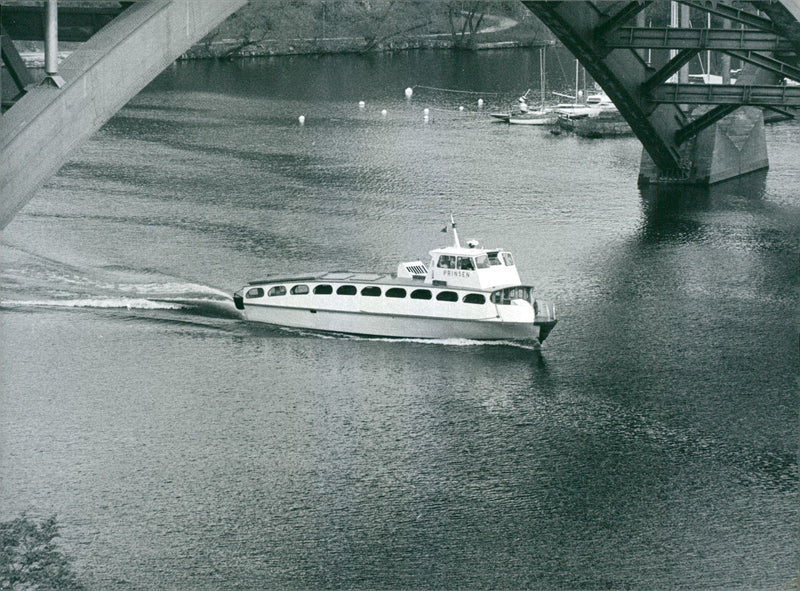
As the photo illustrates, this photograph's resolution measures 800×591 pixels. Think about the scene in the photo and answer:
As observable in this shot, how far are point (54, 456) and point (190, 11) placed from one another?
50.9ft

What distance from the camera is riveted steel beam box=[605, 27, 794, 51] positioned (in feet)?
199

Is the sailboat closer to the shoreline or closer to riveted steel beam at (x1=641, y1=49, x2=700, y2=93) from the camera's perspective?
riveted steel beam at (x1=641, y1=49, x2=700, y2=93)

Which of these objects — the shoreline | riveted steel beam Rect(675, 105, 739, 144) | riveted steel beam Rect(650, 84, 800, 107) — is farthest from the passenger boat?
the shoreline

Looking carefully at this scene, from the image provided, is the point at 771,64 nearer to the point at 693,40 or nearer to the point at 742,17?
the point at 693,40

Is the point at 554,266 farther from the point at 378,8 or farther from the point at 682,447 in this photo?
the point at 378,8

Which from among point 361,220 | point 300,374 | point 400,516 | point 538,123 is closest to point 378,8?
point 538,123

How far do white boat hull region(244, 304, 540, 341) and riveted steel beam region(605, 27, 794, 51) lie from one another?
16.2 meters

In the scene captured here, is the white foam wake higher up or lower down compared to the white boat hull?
higher up

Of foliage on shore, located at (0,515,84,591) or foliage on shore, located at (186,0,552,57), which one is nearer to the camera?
foliage on shore, located at (0,515,84,591)

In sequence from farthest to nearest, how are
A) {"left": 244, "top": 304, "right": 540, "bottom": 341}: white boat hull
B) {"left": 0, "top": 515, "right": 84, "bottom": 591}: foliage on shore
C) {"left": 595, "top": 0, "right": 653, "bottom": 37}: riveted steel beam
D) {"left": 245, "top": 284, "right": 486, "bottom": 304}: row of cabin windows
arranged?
{"left": 595, "top": 0, "right": 653, "bottom": 37}: riveted steel beam, {"left": 245, "top": 284, "right": 486, "bottom": 304}: row of cabin windows, {"left": 244, "top": 304, "right": 540, "bottom": 341}: white boat hull, {"left": 0, "top": 515, "right": 84, "bottom": 591}: foliage on shore

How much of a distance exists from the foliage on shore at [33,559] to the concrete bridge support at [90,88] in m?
9.04

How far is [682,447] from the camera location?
1586 inches

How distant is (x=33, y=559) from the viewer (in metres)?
33.1

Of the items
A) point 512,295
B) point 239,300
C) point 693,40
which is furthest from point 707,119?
point 239,300
